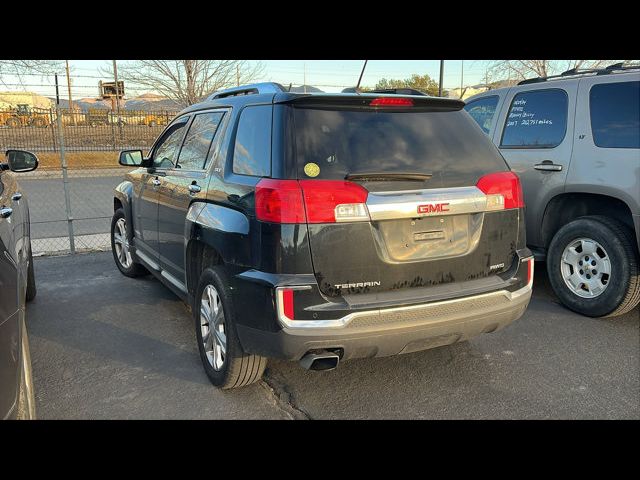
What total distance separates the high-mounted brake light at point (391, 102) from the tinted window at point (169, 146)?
6.83 ft

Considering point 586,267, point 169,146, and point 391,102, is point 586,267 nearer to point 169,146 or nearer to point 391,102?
point 391,102

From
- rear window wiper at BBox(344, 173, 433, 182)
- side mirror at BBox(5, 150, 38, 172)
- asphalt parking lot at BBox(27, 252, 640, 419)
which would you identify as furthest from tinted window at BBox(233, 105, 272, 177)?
side mirror at BBox(5, 150, 38, 172)

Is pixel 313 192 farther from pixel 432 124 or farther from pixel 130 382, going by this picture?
pixel 130 382

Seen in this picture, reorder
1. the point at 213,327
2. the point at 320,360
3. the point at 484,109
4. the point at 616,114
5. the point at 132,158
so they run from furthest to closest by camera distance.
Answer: the point at 484,109, the point at 132,158, the point at 616,114, the point at 213,327, the point at 320,360

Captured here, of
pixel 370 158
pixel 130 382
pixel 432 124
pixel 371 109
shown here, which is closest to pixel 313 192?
pixel 370 158

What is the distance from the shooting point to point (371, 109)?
3012mm

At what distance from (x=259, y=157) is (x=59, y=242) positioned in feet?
18.8

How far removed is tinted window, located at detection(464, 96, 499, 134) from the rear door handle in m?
0.96

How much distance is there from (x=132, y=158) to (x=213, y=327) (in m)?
2.47

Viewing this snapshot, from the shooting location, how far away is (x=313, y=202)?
271 cm

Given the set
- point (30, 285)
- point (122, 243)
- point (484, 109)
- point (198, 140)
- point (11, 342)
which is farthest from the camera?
point (484, 109)

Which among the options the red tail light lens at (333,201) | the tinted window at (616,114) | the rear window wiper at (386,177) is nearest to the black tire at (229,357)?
the red tail light lens at (333,201)

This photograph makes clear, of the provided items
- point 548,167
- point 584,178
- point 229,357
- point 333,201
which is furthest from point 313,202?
point 548,167

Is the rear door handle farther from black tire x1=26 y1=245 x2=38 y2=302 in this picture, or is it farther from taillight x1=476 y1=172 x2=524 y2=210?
black tire x1=26 y1=245 x2=38 y2=302
